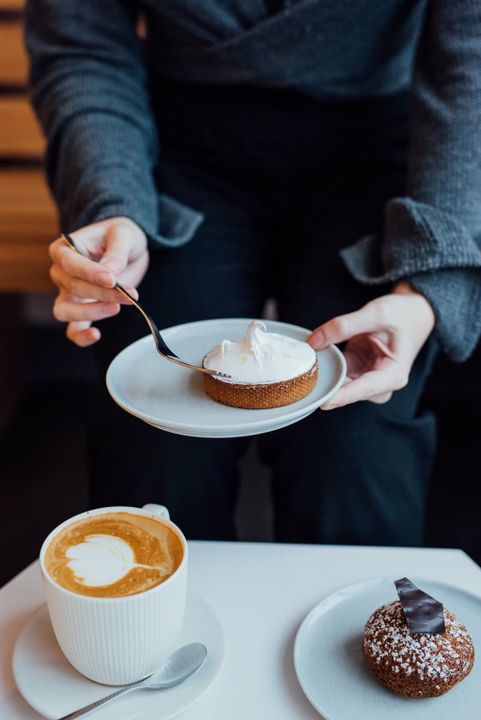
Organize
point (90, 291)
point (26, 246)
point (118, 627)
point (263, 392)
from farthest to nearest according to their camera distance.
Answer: point (26, 246) < point (90, 291) < point (263, 392) < point (118, 627)

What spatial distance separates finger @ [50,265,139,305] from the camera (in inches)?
31.3

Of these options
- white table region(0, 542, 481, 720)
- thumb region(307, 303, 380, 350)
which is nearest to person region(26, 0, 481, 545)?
thumb region(307, 303, 380, 350)

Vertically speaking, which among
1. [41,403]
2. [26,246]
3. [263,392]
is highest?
[263,392]

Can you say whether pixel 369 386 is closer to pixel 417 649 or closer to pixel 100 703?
pixel 417 649

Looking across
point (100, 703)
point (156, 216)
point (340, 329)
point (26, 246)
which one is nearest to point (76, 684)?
point (100, 703)

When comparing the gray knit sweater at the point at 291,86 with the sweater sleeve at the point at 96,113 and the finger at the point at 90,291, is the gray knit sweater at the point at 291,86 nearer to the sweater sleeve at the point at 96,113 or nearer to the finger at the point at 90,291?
the sweater sleeve at the point at 96,113

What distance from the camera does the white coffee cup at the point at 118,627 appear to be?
557 millimetres

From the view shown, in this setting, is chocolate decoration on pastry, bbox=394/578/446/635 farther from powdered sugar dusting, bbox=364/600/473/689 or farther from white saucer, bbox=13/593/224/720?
white saucer, bbox=13/593/224/720

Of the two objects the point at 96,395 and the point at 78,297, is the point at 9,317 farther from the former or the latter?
the point at 78,297

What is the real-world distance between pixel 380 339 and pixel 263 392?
0.67 ft

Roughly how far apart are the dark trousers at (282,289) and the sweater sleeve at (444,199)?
62mm

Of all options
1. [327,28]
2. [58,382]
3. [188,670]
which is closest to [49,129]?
[327,28]

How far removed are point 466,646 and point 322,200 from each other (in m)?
0.66

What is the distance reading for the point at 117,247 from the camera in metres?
0.88
